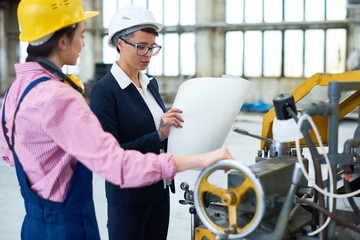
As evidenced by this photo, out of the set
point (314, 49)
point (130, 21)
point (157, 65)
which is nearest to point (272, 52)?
point (314, 49)

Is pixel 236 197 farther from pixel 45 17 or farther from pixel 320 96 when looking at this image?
pixel 320 96

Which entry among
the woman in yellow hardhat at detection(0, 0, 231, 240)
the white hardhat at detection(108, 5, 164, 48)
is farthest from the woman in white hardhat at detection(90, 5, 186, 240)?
the woman in yellow hardhat at detection(0, 0, 231, 240)

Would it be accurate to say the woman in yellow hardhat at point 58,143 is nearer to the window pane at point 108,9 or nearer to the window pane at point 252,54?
the window pane at point 252,54

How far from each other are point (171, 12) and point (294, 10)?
11.4ft

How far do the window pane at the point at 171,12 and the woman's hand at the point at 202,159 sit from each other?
11.5 m

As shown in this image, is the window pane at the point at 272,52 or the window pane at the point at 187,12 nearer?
the window pane at the point at 272,52

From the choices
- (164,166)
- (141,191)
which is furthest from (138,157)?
(141,191)

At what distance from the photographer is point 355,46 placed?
10.3 meters

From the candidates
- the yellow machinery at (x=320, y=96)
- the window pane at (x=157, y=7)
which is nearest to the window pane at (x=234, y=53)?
the window pane at (x=157, y=7)

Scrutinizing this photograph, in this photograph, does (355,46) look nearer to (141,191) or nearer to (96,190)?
(96,190)

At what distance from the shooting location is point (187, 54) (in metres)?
12.1

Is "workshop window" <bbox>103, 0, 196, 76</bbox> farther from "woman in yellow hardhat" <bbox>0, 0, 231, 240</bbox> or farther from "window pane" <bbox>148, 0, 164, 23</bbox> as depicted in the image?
"woman in yellow hardhat" <bbox>0, 0, 231, 240</bbox>

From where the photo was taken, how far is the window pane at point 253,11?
1118 cm

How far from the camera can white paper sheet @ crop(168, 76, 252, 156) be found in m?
1.25
